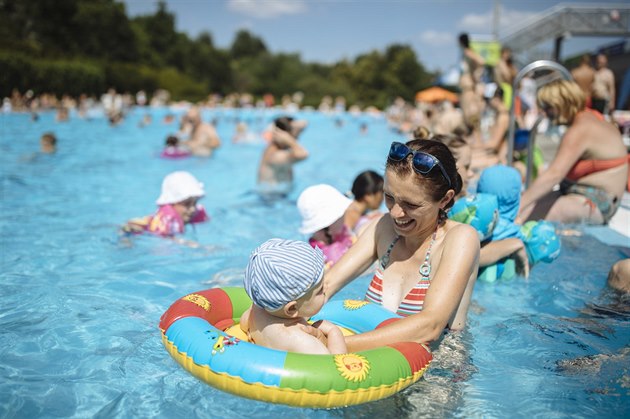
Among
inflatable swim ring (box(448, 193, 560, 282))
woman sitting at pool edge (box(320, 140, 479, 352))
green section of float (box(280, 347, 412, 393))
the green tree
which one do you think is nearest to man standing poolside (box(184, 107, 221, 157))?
inflatable swim ring (box(448, 193, 560, 282))

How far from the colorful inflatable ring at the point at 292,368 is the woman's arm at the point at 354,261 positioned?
0.64 meters

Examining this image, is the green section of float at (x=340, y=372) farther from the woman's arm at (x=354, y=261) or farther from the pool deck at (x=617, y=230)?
the pool deck at (x=617, y=230)

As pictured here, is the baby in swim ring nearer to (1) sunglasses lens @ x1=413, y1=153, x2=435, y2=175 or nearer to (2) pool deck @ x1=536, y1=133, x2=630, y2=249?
(1) sunglasses lens @ x1=413, y1=153, x2=435, y2=175

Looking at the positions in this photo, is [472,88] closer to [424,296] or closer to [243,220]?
[243,220]

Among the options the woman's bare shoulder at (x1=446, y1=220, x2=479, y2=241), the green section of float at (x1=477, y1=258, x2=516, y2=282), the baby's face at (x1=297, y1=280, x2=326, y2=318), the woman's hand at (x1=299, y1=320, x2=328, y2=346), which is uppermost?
the woman's bare shoulder at (x1=446, y1=220, x2=479, y2=241)

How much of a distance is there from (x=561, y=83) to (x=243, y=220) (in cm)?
419

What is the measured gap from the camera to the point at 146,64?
59.2 m

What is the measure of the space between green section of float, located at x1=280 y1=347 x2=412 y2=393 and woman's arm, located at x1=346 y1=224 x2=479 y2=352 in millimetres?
200

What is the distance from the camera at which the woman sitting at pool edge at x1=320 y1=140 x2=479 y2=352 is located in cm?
253

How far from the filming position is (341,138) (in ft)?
75.1

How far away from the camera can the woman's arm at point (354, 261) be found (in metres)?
2.99

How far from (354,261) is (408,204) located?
542 millimetres

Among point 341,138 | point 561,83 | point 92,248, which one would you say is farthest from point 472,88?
point 341,138

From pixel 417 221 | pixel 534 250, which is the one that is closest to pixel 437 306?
pixel 417 221
